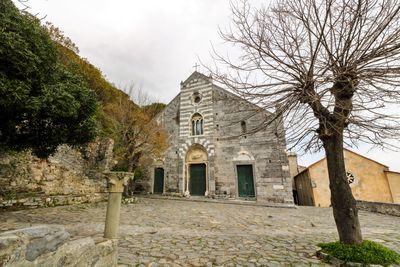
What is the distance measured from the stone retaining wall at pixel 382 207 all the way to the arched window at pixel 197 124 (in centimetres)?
1109

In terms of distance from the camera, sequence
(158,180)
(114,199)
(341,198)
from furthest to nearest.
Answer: (158,180) < (341,198) < (114,199)

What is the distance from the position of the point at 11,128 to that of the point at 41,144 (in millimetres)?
1005

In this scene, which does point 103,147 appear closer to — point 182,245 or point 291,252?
point 182,245

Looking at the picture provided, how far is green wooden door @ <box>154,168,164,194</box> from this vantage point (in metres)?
15.9

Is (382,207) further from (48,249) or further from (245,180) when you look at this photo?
(48,249)

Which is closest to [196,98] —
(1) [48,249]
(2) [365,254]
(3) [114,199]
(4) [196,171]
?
(4) [196,171]

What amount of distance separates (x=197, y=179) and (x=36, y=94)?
12038 mm

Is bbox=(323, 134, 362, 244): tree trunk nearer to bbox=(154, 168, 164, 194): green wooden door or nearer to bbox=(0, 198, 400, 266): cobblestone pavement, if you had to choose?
bbox=(0, 198, 400, 266): cobblestone pavement

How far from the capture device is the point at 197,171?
15492mm

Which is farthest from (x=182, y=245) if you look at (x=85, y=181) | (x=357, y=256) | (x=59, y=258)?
(x=85, y=181)

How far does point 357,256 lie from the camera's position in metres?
3.33

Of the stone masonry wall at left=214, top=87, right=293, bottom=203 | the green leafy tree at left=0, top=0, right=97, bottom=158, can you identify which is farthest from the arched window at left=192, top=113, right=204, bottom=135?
the green leafy tree at left=0, top=0, right=97, bottom=158

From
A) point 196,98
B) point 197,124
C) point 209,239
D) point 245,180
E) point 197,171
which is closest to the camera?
point 209,239

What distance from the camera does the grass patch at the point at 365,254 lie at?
3.26 meters
